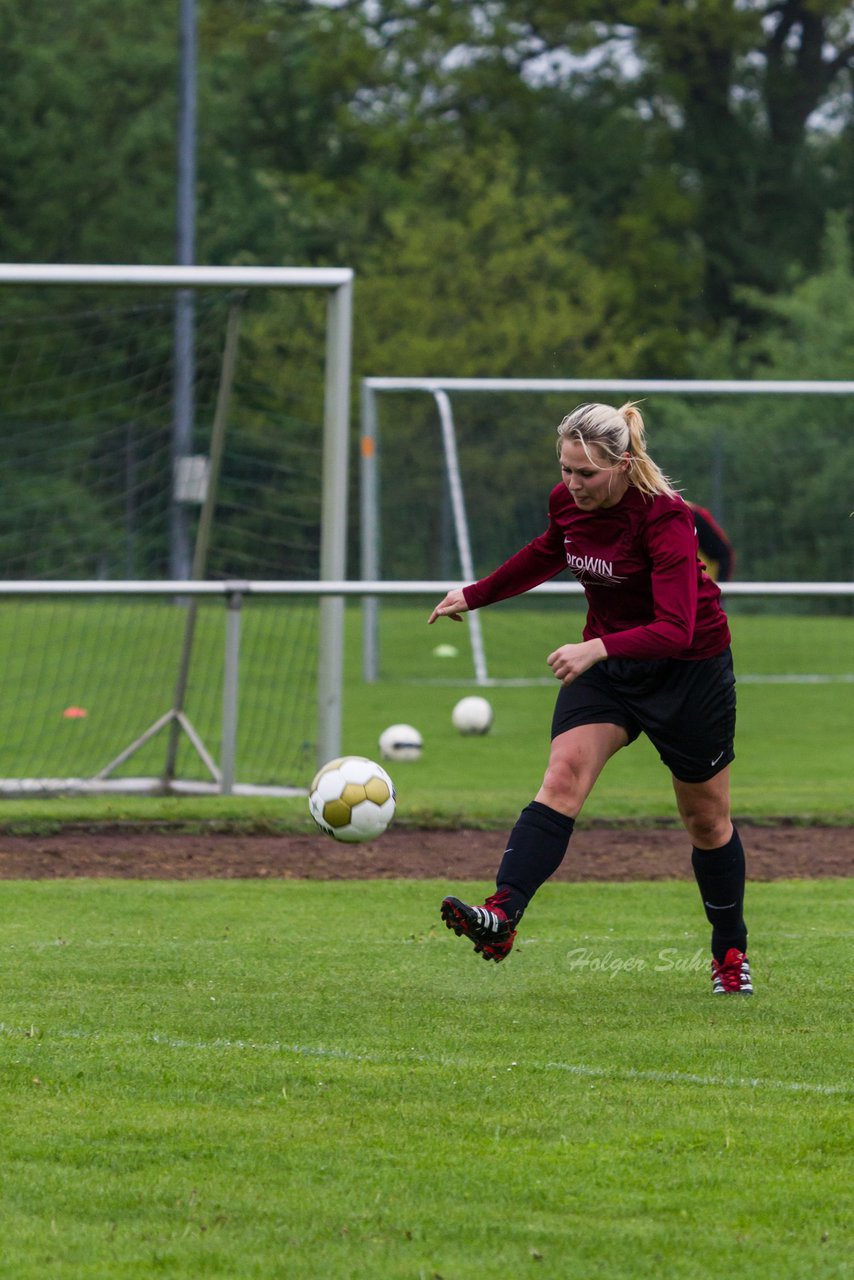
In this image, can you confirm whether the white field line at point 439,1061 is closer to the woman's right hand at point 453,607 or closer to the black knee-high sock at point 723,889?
the black knee-high sock at point 723,889

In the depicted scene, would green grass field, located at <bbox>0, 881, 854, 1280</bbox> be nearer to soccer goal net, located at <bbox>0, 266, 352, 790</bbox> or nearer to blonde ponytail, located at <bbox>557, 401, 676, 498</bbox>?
blonde ponytail, located at <bbox>557, 401, 676, 498</bbox>

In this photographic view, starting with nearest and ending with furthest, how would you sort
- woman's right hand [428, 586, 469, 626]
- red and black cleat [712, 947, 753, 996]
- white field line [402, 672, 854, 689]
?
red and black cleat [712, 947, 753, 996]
woman's right hand [428, 586, 469, 626]
white field line [402, 672, 854, 689]

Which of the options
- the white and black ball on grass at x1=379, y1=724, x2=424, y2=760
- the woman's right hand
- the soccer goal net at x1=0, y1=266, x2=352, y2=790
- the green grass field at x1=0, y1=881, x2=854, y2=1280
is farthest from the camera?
the white and black ball on grass at x1=379, y1=724, x2=424, y2=760

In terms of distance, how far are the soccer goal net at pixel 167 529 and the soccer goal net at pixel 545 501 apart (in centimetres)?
157

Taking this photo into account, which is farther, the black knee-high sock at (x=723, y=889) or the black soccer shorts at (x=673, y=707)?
the black knee-high sock at (x=723, y=889)

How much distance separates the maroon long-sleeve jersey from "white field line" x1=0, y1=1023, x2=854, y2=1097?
46.1 inches

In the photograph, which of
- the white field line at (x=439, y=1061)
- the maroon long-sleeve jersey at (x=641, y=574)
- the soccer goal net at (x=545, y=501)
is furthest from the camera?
the soccer goal net at (x=545, y=501)

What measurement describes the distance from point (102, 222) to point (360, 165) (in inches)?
289

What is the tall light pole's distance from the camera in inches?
509

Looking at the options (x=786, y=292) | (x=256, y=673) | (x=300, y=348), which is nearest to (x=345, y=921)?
(x=256, y=673)

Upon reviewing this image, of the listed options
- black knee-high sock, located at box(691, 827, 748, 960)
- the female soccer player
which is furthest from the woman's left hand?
black knee-high sock, located at box(691, 827, 748, 960)

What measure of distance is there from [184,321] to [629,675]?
29.2ft

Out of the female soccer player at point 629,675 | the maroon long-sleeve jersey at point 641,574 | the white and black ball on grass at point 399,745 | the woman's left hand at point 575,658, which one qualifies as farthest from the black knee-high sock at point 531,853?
the white and black ball on grass at point 399,745

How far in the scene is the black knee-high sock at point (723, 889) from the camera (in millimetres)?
5824
